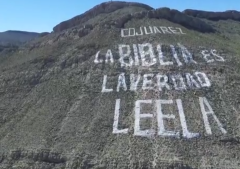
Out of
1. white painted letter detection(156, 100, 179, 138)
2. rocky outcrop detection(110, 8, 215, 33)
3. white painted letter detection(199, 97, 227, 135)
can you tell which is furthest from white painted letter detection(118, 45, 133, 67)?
white painted letter detection(199, 97, 227, 135)

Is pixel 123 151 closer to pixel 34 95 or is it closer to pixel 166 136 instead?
pixel 166 136

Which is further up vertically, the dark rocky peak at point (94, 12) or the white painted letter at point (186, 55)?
the dark rocky peak at point (94, 12)

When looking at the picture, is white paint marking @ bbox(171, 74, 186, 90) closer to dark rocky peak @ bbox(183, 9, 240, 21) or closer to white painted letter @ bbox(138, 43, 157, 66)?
white painted letter @ bbox(138, 43, 157, 66)

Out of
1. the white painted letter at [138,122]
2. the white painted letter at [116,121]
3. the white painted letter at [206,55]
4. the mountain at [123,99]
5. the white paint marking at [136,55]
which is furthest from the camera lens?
the white painted letter at [206,55]

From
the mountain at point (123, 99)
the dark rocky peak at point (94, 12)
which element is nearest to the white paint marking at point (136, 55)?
the mountain at point (123, 99)

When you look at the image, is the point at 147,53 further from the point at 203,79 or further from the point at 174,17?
the point at 174,17

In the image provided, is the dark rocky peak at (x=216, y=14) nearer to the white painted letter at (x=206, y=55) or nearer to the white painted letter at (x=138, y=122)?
the white painted letter at (x=206, y=55)
